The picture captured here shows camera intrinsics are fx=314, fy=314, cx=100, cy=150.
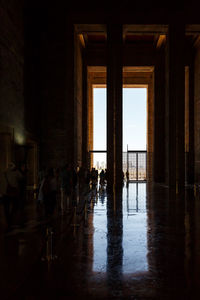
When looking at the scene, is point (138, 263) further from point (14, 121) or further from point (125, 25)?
point (125, 25)

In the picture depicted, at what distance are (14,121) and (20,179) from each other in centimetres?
863

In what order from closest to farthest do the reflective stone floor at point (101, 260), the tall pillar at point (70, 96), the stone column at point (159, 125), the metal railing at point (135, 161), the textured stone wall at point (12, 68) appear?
1. the reflective stone floor at point (101, 260)
2. the textured stone wall at point (12, 68)
3. the tall pillar at point (70, 96)
4. the stone column at point (159, 125)
5. the metal railing at point (135, 161)

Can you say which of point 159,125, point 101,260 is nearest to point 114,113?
point 159,125

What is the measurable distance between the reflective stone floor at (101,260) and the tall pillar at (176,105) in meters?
14.8

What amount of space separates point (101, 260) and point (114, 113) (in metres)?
19.0

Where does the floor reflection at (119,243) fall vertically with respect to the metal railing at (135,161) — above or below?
below

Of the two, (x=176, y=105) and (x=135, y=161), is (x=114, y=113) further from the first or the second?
(x=135, y=161)

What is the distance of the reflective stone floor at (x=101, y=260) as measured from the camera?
4.26 metres

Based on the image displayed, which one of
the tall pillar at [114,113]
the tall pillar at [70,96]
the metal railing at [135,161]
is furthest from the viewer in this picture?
the metal railing at [135,161]

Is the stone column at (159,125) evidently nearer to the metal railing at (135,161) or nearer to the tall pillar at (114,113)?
the metal railing at (135,161)

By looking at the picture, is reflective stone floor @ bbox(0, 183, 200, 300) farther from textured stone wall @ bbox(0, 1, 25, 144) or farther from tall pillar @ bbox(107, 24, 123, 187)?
tall pillar @ bbox(107, 24, 123, 187)

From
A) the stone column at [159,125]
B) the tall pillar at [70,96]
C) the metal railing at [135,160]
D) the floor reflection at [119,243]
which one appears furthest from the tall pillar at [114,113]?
the floor reflection at [119,243]

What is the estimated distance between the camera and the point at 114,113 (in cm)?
2397

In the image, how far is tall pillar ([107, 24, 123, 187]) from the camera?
78.2 feet
